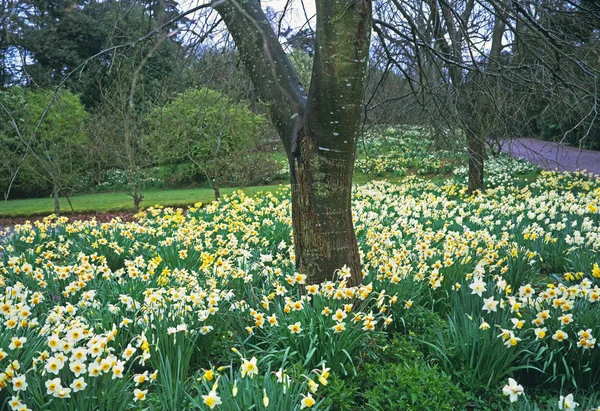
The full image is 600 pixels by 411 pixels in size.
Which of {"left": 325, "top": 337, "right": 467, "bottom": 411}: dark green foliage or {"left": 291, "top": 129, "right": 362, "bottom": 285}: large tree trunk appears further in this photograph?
{"left": 291, "top": 129, "right": 362, "bottom": 285}: large tree trunk

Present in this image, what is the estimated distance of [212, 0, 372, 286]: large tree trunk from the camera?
9.52ft

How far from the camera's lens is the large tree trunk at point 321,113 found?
290cm

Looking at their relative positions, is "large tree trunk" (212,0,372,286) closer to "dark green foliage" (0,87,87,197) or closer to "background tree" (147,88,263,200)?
"dark green foliage" (0,87,87,197)

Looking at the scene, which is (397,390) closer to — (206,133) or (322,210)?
(322,210)

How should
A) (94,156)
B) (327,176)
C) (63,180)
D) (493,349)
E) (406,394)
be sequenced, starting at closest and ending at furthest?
(406,394)
(493,349)
(327,176)
(63,180)
(94,156)

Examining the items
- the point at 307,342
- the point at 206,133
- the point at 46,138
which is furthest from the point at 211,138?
the point at 307,342

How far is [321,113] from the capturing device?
3.01 m

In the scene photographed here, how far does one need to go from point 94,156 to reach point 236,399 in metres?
13.3

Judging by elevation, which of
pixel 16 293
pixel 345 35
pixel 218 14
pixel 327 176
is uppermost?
pixel 218 14

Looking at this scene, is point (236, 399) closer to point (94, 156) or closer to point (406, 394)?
point (406, 394)

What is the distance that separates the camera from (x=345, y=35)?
9.44 ft

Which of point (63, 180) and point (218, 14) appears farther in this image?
point (63, 180)

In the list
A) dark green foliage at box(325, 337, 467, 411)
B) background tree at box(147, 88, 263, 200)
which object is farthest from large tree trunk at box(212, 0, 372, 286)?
background tree at box(147, 88, 263, 200)

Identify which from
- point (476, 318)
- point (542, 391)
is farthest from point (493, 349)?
point (542, 391)
